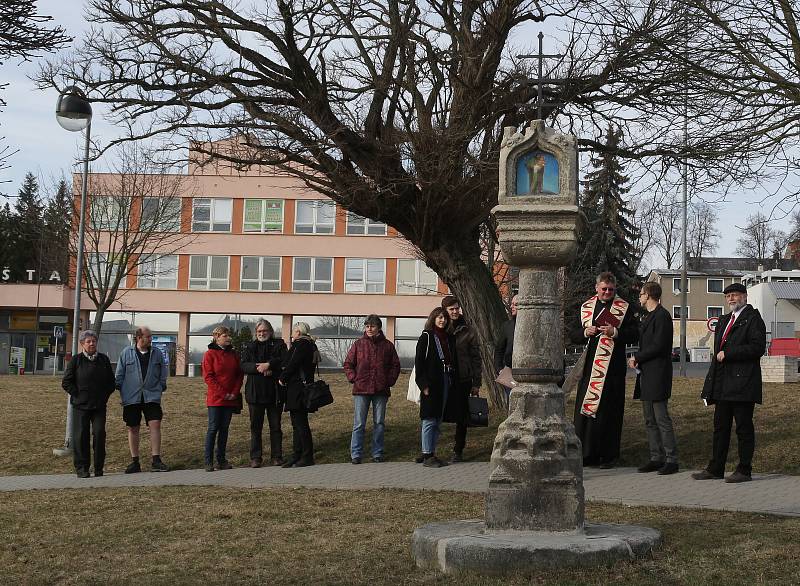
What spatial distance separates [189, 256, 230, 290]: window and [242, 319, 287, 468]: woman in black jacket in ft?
149

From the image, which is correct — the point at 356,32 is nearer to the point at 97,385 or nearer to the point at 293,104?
the point at 293,104

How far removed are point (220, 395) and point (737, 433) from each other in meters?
6.71

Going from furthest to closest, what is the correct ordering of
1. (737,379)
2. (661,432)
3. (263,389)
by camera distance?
1. (263,389)
2. (661,432)
3. (737,379)

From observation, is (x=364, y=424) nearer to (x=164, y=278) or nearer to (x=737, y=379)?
(x=737, y=379)

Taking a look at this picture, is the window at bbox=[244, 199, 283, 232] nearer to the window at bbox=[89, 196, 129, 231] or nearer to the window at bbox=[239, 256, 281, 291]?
the window at bbox=[239, 256, 281, 291]

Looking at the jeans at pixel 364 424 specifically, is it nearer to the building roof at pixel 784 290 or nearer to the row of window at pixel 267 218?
the row of window at pixel 267 218

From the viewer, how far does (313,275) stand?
5891 centimetres

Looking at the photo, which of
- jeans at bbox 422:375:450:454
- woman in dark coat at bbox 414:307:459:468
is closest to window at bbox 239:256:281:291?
woman in dark coat at bbox 414:307:459:468

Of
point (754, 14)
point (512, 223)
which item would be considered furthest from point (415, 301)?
point (512, 223)

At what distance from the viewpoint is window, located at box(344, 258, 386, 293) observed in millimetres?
58562

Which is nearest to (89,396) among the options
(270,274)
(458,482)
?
(458,482)

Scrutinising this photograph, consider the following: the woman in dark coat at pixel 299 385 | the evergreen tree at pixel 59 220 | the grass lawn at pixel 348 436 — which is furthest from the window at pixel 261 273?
the woman in dark coat at pixel 299 385

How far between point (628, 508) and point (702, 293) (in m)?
83.4

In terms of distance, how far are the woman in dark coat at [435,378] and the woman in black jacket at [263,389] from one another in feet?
6.80
